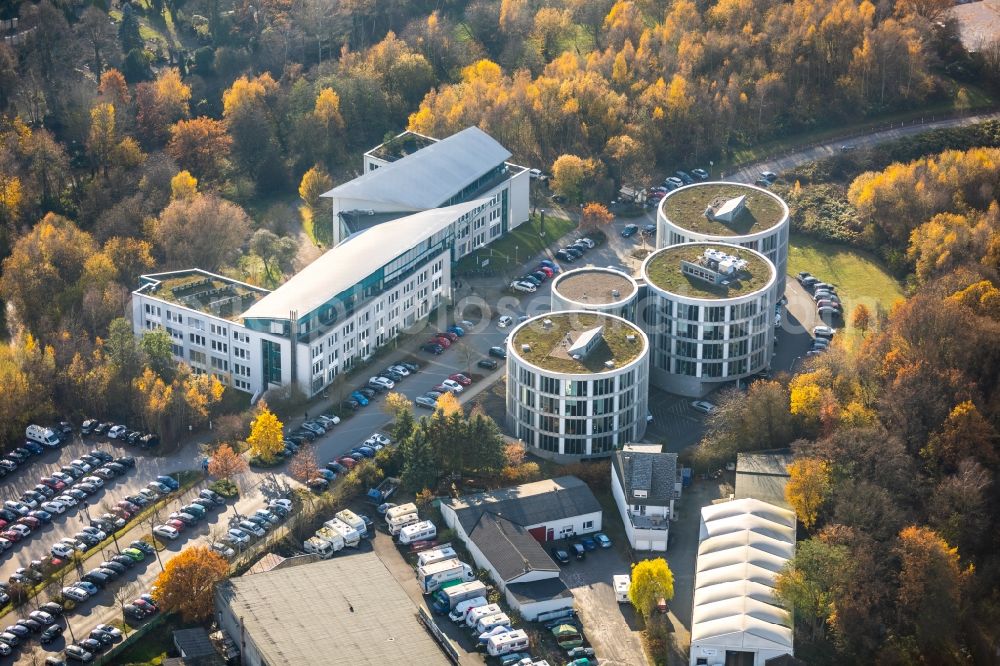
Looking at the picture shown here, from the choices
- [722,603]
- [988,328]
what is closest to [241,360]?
[722,603]

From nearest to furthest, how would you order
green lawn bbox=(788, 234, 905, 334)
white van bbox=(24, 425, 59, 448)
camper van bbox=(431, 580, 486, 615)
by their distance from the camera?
camper van bbox=(431, 580, 486, 615)
white van bbox=(24, 425, 59, 448)
green lawn bbox=(788, 234, 905, 334)

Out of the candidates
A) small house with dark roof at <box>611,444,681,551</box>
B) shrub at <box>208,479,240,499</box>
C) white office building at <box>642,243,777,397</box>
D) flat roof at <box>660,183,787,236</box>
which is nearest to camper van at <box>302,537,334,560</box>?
shrub at <box>208,479,240,499</box>

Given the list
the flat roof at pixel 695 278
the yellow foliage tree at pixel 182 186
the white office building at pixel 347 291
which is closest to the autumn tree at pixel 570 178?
the white office building at pixel 347 291

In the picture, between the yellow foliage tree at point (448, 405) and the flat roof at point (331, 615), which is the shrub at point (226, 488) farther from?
the yellow foliage tree at point (448, 405)

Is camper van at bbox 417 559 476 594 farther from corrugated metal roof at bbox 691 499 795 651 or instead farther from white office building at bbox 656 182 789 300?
white office building at bbox 656 182 789 300

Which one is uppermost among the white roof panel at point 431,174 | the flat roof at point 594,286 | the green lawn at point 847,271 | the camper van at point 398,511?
the white roof panel at point 431,174

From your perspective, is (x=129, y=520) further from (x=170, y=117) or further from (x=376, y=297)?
(x=170, y=117)
